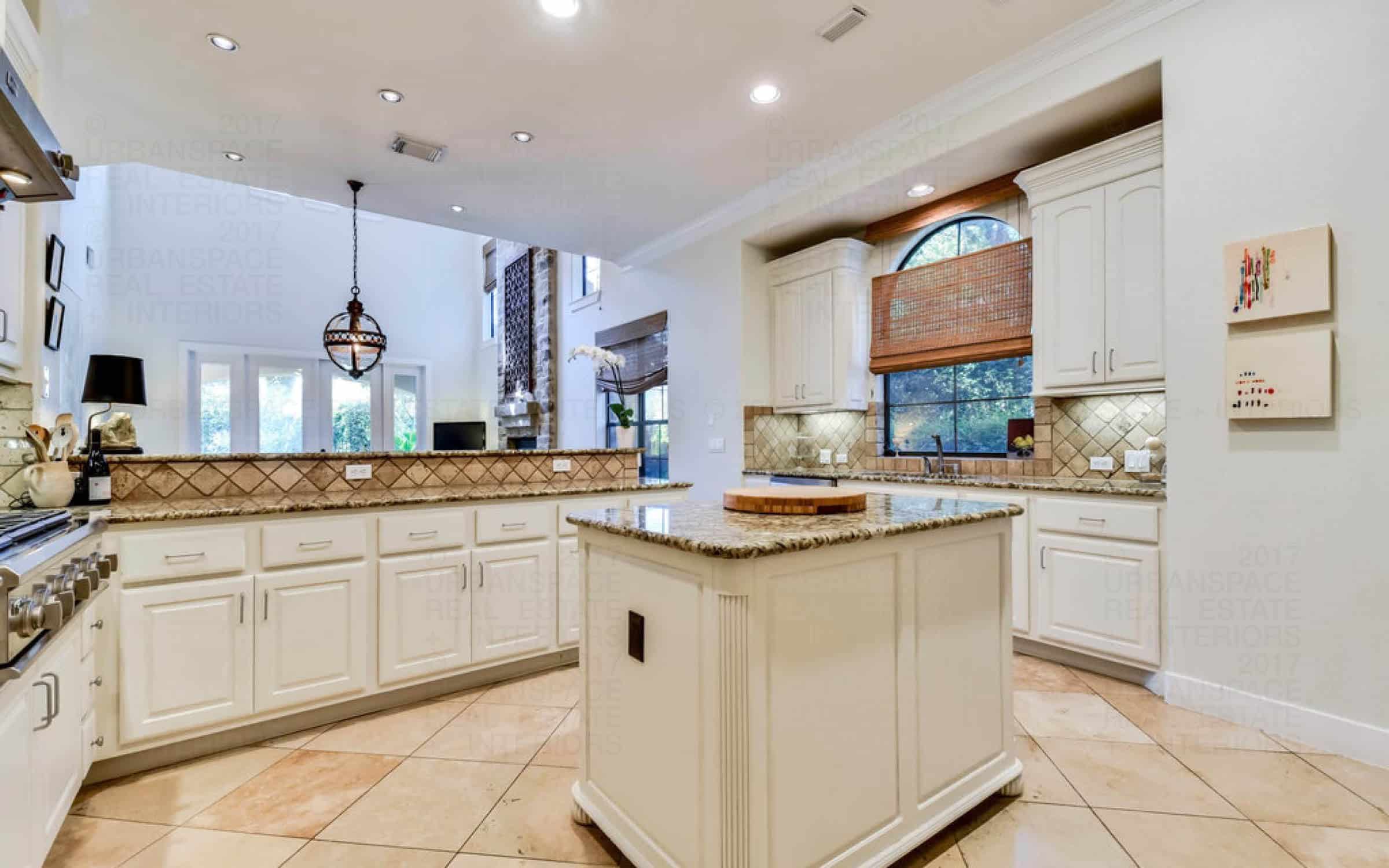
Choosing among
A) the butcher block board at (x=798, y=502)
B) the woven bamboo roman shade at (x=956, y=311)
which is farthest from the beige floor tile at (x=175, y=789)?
the woven bamboo roman shade at (x=956, y=311)

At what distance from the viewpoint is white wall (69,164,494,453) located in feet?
19.9

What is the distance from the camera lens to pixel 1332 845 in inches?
63.6

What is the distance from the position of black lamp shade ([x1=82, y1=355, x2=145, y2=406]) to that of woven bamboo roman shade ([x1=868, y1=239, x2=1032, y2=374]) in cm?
514

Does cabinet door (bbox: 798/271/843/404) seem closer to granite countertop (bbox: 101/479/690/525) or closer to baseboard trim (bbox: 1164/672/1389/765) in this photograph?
granite countertop (bbox: 101/479/690/525)

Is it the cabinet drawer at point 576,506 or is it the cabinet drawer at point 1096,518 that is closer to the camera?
the cabinet drawer at point 1096,518

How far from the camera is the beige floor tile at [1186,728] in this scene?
2162 millimetres

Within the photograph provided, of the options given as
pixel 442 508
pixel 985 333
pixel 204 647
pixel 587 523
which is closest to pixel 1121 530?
pixel 985 333

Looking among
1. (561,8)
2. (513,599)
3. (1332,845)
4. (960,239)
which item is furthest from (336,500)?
(960,239)

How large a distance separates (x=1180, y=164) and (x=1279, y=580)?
163 cm

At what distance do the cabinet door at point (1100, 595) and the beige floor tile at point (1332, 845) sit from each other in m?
0.92

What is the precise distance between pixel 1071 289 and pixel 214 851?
392 cm

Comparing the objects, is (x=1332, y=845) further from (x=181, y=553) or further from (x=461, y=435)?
(x=461, y=435)

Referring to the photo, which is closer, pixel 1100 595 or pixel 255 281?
pixel 1100 595

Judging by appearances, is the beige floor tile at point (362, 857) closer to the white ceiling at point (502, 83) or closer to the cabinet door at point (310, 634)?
the cabinet door at point (310, 634)
